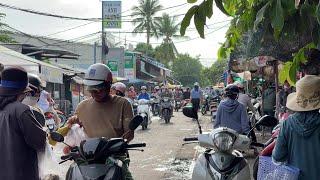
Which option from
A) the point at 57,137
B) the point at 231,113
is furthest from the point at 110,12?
the point at 57,137

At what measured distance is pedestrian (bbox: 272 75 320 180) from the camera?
3531 millimetres

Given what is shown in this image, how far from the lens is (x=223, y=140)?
4.42 m

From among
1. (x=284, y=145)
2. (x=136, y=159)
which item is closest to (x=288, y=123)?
(x=284, y=145)

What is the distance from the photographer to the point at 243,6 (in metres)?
3.33

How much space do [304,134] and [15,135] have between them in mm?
2077

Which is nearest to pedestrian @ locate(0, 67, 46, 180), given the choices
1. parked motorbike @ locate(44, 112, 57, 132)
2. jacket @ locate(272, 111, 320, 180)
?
jacket @ locate(272, 111, 320, 180)

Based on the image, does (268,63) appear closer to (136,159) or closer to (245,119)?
(136,159)

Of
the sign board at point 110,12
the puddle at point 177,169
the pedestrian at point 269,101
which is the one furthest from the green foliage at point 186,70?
the puddle at point 177,169

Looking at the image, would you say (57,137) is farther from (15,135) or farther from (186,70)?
(186,70)

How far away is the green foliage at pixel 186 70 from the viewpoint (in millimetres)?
81812

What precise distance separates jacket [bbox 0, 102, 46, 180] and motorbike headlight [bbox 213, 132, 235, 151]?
5.26 ft

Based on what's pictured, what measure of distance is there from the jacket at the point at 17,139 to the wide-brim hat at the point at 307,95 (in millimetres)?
1907

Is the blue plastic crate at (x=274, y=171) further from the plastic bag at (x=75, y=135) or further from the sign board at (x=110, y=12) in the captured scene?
the sign board at (x=110, y=12)

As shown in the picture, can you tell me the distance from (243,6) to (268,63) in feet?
35.7
